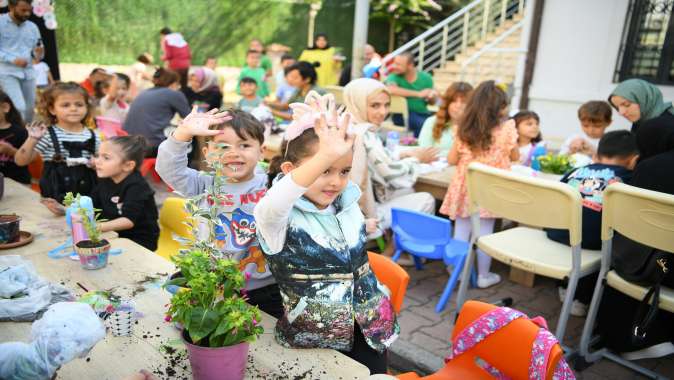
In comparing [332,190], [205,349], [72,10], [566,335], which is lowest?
[566,335]

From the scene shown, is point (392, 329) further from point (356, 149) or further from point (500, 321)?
point (356, 149)

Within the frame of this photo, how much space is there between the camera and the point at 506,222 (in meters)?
4.37

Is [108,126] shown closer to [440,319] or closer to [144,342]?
[440,319]

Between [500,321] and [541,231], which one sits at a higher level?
[500,321]

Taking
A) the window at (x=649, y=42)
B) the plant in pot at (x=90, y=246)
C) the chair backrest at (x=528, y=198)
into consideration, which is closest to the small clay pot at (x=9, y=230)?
the plant in pot at (x=90, y=246)

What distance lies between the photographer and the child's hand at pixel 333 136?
129 centimetres

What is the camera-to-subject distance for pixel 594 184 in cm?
313

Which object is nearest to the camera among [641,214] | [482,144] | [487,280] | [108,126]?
[641,214]

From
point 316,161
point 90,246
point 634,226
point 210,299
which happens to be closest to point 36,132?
point 90,246

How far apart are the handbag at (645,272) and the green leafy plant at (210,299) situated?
2.07 metres

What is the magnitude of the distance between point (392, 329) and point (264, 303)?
1.84ft

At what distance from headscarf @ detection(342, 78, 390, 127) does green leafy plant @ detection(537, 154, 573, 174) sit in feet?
5.10

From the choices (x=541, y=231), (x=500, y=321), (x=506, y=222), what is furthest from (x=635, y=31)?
(x=500, y=321)

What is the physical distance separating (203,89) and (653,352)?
6676mm
